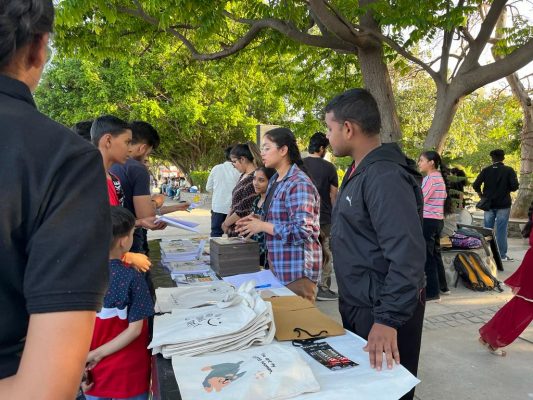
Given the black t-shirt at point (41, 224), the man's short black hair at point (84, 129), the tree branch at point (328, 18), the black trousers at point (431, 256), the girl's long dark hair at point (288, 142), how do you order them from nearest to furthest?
the black t-shirt at point (41, 224) < the girl's long dark hair at point (288, 142) < the man's short black hair at point (84, 129) < the black trousers at point (431, 256) < the tree branch at point (328, 18)

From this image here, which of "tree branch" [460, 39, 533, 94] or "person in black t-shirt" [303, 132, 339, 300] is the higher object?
"tree branch" [460, 39, 533, 94]

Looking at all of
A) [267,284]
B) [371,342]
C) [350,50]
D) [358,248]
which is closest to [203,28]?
[350,50]

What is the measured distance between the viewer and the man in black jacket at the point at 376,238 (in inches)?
67.3

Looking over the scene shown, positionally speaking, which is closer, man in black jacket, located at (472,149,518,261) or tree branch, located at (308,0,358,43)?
tree branch, located at (308,0,358,43)

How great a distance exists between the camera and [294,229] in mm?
2822

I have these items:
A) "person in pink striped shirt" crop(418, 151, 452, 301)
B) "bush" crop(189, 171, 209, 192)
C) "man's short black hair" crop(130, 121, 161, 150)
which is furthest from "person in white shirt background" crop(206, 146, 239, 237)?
"bush" crop(189, 171, 209, 192)

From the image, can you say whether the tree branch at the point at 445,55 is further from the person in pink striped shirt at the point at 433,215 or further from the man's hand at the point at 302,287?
the man's hand at the point at 302,287

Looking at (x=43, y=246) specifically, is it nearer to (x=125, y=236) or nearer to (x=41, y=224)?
(x=41, y=224)

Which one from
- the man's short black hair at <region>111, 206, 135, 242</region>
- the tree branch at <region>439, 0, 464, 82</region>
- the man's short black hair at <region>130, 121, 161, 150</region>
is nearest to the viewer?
the man's short black hair at <region>111, 206, 135, 242</region>

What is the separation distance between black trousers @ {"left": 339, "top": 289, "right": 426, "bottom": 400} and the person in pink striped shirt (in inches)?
128

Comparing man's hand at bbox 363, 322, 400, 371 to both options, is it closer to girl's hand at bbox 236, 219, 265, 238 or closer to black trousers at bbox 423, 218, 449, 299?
girl's hand at bbox 236, 219, 265, 238

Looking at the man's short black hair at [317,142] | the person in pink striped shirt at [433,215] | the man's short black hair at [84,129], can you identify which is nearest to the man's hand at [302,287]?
the man's short black hair at [84,129]

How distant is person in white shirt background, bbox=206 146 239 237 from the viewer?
630 cm

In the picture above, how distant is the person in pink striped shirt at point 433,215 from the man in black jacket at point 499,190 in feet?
8.75
